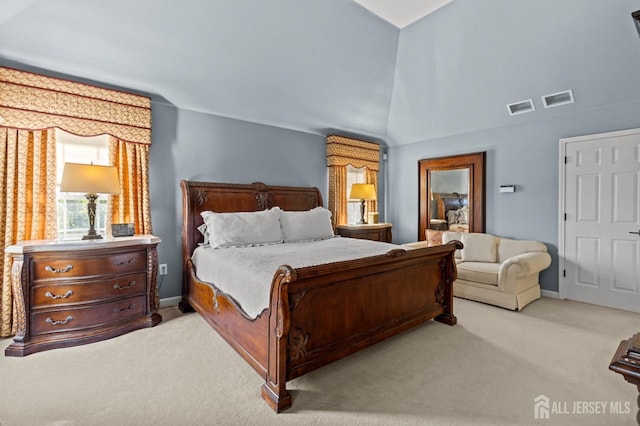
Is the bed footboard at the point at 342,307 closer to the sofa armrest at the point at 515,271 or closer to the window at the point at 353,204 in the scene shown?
the sofa armrest at the point at 515,271

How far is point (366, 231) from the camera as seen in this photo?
4.99 meters

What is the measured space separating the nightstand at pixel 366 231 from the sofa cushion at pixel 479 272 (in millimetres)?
1372

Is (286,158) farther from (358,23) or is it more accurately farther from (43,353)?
(43,353)

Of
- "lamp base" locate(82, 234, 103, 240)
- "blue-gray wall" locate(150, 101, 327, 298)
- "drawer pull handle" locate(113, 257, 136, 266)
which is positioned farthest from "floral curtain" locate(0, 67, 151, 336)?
"drawer pull handle" locate(113, 257, 136, 266)

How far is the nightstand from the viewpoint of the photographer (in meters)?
4.91

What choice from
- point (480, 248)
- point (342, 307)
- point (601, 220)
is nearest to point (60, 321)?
point (342, 307)

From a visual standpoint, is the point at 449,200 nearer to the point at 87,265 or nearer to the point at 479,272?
the point at 479,272

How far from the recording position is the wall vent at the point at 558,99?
12.3 feet

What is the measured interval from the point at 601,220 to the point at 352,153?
3.44m

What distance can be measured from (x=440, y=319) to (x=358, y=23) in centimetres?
341

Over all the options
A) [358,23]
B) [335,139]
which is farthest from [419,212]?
[358,23]

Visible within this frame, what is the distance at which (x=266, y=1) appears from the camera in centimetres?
300

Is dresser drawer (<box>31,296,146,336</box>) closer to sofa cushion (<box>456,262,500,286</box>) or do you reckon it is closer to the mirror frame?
sofa cushion (<box>456,262,500,286</box>)

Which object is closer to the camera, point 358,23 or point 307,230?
point 358,23
